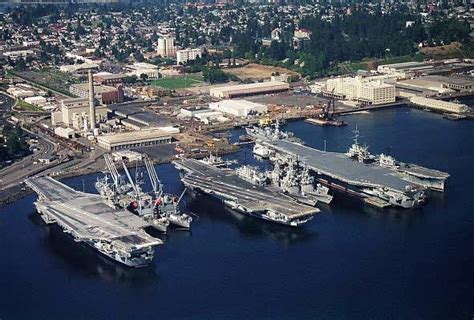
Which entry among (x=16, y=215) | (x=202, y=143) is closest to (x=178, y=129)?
(x=202, y=143)

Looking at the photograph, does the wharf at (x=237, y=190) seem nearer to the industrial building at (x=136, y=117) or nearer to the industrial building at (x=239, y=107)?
the industrial building at (x=136, y=117)

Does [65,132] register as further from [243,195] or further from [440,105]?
[440,105]

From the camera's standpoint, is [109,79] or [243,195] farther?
[109,79]

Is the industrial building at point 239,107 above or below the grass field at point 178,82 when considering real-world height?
below

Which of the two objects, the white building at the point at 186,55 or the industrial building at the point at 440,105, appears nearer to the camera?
the industrial building at the point at 440,105

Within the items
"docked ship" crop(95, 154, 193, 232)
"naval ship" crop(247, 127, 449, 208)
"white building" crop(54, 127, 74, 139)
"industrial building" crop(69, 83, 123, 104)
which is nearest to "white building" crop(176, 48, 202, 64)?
"industrial building" crop(69, 83, 123, 104)

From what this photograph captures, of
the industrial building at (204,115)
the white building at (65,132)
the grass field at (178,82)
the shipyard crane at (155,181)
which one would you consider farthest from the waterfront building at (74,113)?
the grass field at (178,82)

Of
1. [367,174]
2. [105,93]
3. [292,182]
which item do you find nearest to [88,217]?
[292,182]

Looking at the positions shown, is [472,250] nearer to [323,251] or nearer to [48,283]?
[323,251]
